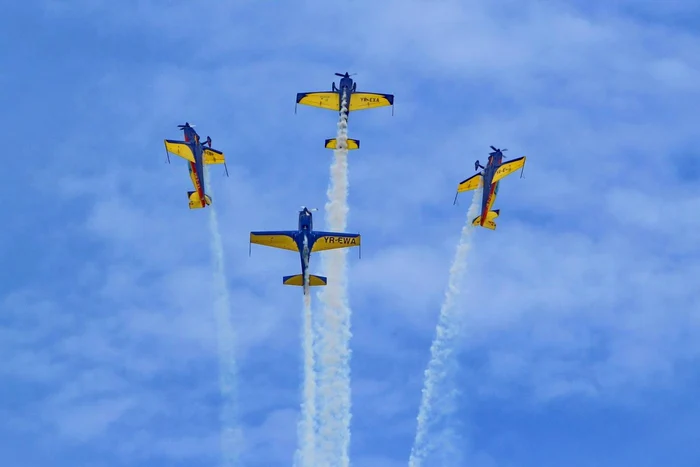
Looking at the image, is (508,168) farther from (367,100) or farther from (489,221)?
(367,100)

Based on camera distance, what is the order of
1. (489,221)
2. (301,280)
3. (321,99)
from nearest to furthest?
1. (301,280)
2. (489,221)
3. (321,99)

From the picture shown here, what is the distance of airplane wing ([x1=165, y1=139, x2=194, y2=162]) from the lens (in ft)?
412

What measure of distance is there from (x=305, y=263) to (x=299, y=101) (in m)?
24.9

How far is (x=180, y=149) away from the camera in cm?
12625

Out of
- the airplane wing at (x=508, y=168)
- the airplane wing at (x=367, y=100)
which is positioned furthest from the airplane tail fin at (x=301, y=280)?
the airplane wing at (x=367, y=100)

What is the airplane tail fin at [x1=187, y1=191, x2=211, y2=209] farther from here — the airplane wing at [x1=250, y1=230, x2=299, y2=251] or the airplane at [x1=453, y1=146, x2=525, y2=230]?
the airplane at [x1=453, y1=146, x2=525, y2=230]

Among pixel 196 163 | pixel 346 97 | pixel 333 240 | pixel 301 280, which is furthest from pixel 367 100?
pixel 301 280

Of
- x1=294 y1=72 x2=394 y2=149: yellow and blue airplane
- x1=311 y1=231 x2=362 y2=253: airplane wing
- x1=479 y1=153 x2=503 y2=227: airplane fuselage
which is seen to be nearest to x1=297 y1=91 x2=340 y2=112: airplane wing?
x1=294 y1=72 x2=394 y2=149: yellow and blue airplane

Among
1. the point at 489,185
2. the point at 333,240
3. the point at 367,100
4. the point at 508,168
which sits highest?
the point at 367,100

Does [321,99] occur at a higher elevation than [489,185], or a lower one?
higher

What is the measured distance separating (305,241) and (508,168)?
77.4 ft

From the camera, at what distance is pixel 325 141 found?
127750mm

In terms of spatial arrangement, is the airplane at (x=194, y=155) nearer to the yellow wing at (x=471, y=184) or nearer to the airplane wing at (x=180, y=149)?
the airplane wing at (x=180, y=149)

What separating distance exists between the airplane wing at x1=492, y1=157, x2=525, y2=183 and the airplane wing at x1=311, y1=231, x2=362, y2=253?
17.4m
